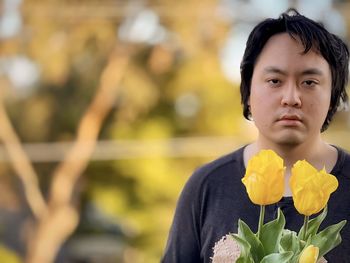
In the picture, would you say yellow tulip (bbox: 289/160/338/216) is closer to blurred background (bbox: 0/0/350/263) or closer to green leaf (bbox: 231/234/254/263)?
green leaf (bbox: 231/234/254/263)

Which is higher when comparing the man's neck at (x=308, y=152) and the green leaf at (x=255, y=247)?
the man's neck at (x=308, y=152)

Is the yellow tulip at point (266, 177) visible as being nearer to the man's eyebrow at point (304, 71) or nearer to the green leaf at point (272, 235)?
the green leaf at point (272, 235)

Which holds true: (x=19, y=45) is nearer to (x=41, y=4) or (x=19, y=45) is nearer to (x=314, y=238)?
(x=41, y=4)

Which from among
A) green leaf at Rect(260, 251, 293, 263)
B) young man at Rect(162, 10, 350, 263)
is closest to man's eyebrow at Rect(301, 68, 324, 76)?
young man at Rect(162, 10, 350, 263)

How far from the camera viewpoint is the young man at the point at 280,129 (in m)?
1.64

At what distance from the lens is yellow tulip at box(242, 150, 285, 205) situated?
1.40 metres

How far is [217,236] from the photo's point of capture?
175 centimetres

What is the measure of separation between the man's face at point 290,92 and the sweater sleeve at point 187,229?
0.22 metres

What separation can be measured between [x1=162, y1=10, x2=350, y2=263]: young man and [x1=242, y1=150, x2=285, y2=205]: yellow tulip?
23 centimetres

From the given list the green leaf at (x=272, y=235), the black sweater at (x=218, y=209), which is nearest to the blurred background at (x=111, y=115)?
the black sweater at (x=218, y=209)

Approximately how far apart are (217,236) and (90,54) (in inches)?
263

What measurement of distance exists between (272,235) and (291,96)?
10.5 inches

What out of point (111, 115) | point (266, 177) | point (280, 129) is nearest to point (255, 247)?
point (266, 177)

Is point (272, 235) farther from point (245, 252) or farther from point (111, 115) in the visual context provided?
point (111, 115)
